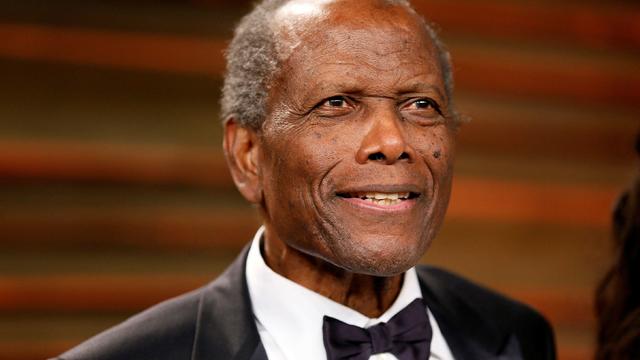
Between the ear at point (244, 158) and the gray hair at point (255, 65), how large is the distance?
2cm

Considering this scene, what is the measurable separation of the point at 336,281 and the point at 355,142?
316 mm

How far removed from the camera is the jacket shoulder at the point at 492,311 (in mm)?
2201

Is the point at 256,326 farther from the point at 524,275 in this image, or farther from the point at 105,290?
the point at 524,275

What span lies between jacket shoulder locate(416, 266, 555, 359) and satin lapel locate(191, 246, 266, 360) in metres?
0.49

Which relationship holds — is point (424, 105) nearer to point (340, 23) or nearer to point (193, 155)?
point (340, 23)

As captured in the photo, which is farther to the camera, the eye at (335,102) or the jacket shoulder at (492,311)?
the jacket shoulder at (492,311)

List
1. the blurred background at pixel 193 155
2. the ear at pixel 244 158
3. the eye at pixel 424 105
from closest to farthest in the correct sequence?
the eye at pixel 424 105
the ear at pixel 244 158
the blurred background at pixel 193 155

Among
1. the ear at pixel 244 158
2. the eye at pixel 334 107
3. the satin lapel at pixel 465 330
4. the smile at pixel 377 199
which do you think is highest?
the eye at pixel 334 107

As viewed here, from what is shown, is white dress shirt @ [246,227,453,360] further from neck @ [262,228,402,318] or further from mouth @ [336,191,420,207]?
mouth @ [336,191,420,207]

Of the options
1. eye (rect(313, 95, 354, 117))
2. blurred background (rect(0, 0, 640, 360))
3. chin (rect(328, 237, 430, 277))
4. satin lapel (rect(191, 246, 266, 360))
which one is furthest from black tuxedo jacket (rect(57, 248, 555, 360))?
blurred background (rect(0, 0, 640, 360))

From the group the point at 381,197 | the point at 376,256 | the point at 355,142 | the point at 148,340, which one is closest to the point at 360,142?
the point at 355,142

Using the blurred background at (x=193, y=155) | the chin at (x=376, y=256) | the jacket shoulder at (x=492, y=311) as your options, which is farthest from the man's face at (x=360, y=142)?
the blurred background at (x=193, y=155)

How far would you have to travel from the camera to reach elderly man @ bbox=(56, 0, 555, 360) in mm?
1782

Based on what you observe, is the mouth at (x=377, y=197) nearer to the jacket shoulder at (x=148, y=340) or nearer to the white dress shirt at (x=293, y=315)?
the white dress shirt at (x=293, y=315)
